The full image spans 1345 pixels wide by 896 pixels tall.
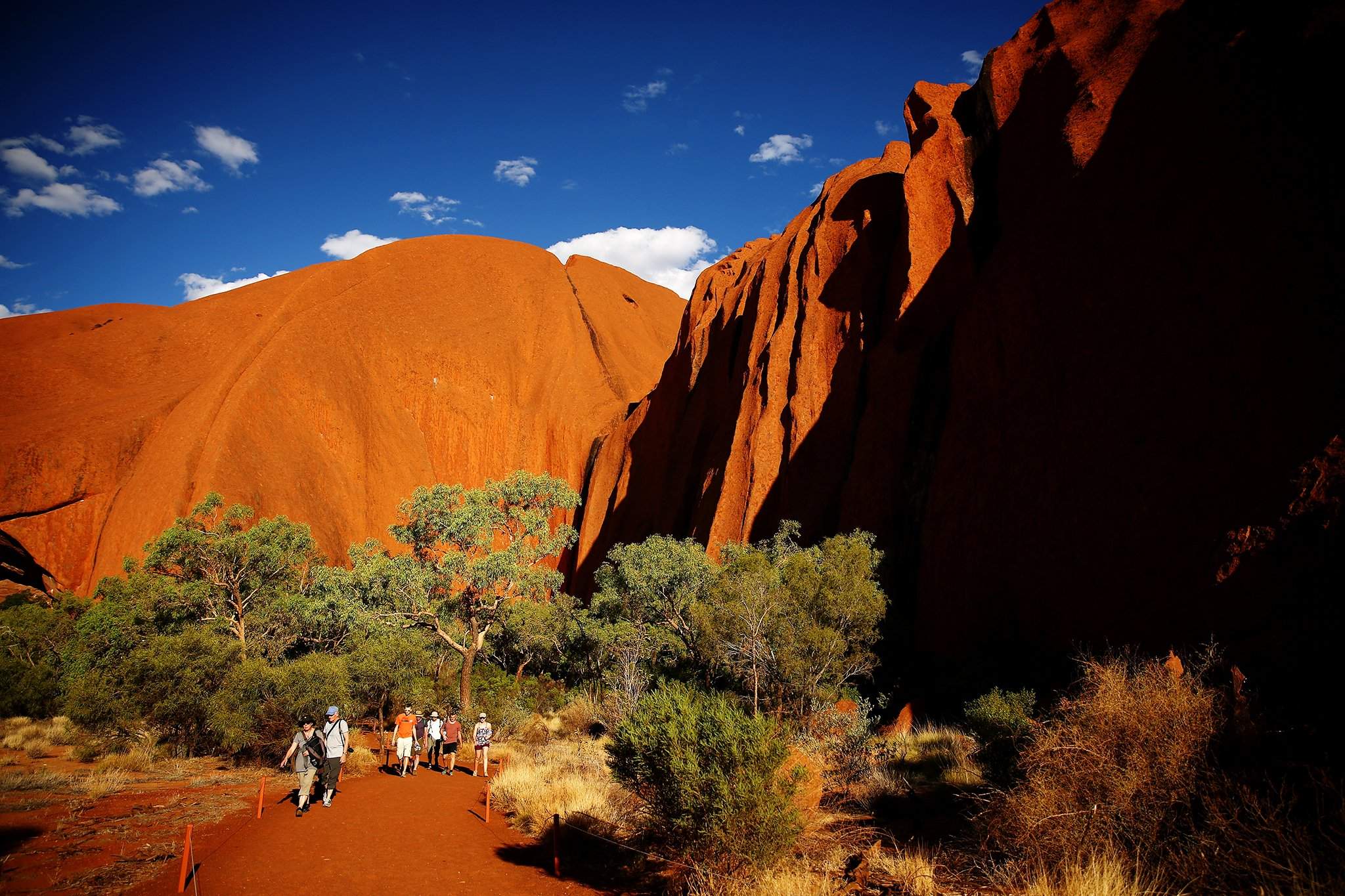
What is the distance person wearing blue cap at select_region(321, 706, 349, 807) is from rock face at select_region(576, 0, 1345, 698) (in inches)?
512

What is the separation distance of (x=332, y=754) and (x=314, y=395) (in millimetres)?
40120

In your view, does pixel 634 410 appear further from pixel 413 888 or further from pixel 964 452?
pixel 413 888

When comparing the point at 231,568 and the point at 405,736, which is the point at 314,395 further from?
the point at 405,736

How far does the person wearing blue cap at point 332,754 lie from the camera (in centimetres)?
1086

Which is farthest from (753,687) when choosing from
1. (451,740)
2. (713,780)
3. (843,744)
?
(713,780)

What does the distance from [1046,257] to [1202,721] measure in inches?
541

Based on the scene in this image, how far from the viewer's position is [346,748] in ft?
38.0

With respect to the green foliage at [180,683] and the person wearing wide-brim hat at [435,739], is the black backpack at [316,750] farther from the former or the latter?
the green foliage at [180,683]

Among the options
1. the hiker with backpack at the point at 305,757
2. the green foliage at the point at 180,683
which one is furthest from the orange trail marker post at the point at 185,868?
the green foliage at the point at 180,683

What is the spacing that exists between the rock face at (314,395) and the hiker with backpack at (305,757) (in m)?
30.9

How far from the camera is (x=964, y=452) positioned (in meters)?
17.9

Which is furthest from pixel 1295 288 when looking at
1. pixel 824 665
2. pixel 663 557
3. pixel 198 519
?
pixel 198 519

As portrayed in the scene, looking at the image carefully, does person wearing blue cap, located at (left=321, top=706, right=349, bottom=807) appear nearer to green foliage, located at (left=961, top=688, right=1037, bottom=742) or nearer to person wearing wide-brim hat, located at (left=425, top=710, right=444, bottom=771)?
person wearing wide-brim hat, located at (left=425, top=710, right=444, bottom=771)

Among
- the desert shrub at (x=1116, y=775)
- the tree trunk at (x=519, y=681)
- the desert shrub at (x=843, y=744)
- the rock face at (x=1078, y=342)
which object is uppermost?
the rock face at (x=1078, y=342)
